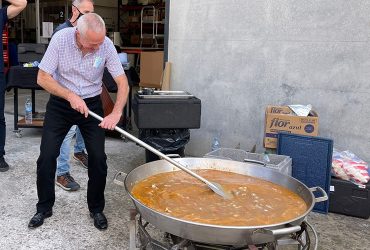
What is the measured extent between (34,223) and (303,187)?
209cm

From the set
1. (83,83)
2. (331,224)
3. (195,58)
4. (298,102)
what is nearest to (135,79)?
(195,58)

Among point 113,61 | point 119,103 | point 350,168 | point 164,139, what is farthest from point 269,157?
point 113,61

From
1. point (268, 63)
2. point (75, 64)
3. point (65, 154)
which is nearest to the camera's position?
point (75, 64)

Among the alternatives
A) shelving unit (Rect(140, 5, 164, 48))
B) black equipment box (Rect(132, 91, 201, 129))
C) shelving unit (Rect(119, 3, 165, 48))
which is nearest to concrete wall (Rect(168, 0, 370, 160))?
black equipment box (Rect(132, 91, 201, 129))

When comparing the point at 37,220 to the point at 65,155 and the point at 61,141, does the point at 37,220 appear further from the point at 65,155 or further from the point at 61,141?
the point at 65,155

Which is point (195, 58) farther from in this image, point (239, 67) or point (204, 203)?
point (204, 203)

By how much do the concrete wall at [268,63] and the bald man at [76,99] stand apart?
192 cm

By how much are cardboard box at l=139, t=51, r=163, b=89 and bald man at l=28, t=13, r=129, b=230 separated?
2728 mm

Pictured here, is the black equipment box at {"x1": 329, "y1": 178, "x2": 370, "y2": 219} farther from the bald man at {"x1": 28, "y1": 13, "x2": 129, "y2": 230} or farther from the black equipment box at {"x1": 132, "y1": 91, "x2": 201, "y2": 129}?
the bald man at {"x1": 28, "y1": 13, "x2": 129, "y2": 230}

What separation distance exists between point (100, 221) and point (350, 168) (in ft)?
7.44

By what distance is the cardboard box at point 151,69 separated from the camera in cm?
577

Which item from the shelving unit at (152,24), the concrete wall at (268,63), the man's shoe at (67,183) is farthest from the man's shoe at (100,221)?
the shelving unit at (152,24)

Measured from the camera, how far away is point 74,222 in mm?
3186

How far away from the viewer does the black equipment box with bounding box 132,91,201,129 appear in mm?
3854
